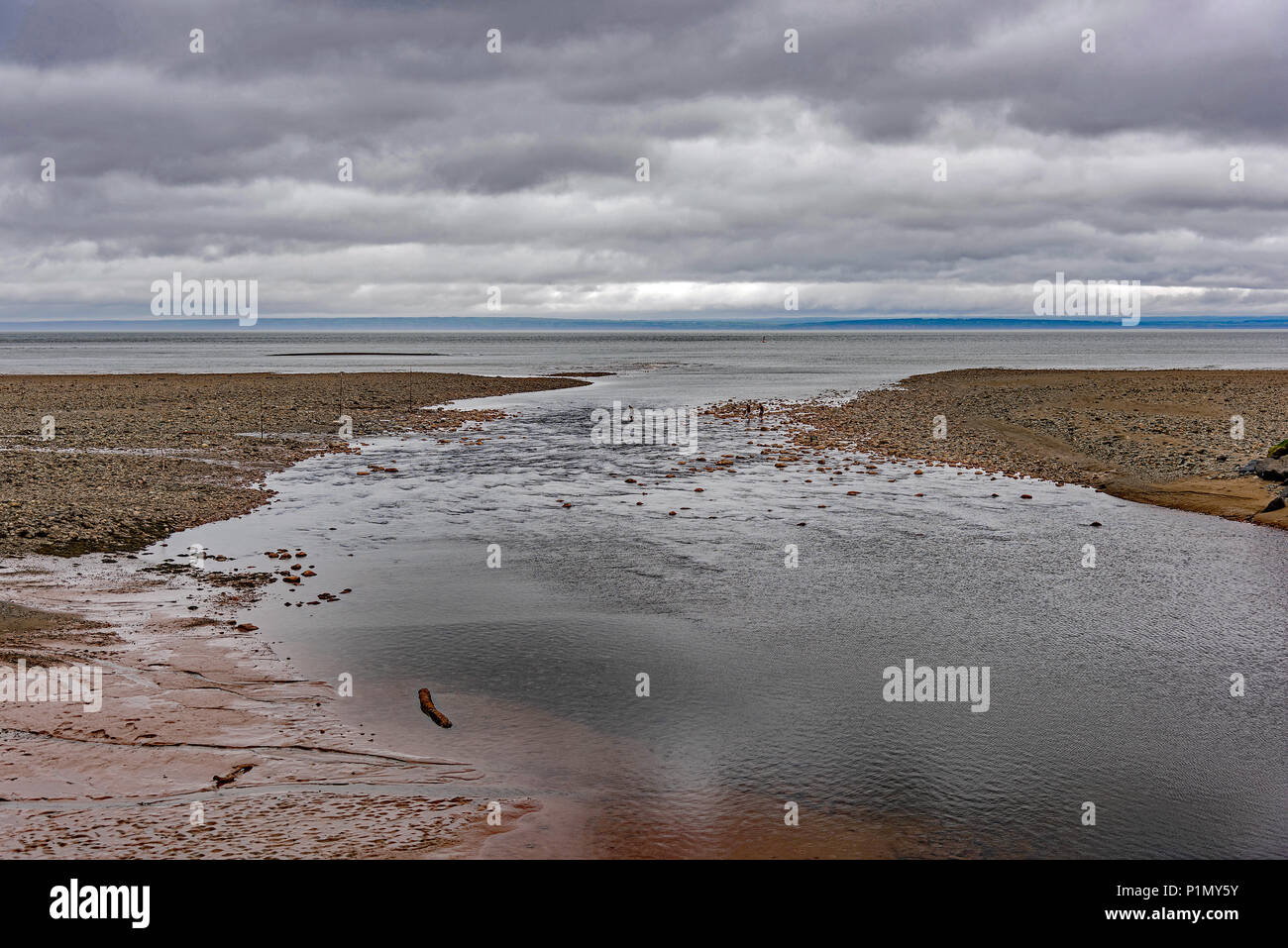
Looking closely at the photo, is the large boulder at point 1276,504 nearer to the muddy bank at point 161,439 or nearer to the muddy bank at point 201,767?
the muddy bank at point 201,767

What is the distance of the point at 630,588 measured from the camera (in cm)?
1781

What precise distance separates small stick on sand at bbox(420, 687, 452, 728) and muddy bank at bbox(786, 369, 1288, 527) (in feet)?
70.6

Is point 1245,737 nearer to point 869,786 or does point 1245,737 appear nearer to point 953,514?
point 869,786

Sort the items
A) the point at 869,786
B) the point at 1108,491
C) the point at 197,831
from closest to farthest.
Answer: the point at 197,831 → the point at 869,786 → the point at 1108,491

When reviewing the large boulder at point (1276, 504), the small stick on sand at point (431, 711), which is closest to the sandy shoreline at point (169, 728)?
the small stick on sand at point (431, 711)

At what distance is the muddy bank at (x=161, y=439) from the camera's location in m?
21.0

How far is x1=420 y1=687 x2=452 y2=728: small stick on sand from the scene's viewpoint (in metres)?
11.2

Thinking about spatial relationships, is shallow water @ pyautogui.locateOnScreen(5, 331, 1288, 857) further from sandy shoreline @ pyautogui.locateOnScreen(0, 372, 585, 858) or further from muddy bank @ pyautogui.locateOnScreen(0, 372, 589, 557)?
muddy bank @ pyautogui.locateOnScreen(0, 372, 589, 557)

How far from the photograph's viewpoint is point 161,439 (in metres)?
36.7

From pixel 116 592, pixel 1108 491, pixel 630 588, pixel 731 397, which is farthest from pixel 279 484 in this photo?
pixel 731 397

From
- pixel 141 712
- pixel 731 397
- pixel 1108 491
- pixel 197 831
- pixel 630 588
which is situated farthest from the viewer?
pixel 731 397
